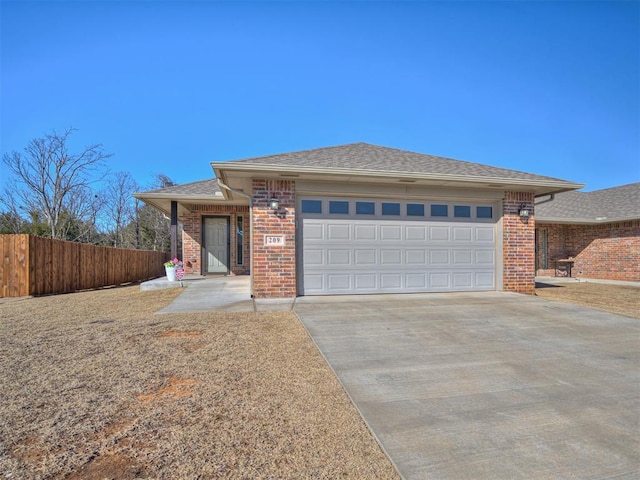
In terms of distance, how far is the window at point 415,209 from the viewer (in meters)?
8.88

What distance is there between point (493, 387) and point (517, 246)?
6983 mm

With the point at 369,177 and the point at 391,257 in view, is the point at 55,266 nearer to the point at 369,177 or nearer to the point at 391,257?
the point at 369,177

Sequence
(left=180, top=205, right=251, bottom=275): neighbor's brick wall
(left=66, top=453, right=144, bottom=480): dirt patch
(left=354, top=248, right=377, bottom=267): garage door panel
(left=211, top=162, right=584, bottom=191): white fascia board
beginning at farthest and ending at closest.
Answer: (left=180, top=205, right=251, bottom=275): neighbor's brick wall, (left=354, top=248, right=377, bottom=267): garage door panel, (left=211, top=162, right=584, bottom=191): white fascia board, (left=66, top=453, right=144, bottom=480): dirt patch

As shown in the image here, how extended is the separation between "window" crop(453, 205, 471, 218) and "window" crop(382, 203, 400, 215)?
1.60 meters

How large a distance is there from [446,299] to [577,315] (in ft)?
7.91

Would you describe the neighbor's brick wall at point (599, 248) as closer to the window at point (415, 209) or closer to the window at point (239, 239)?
the window at point (415, 209)

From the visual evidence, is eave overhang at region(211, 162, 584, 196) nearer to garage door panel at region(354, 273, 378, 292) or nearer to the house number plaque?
the house number plaque

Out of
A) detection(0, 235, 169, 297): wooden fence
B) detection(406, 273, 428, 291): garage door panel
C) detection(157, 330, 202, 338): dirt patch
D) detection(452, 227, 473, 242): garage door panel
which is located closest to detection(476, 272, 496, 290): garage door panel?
detection(452, 227, 473, 242): garage door panel

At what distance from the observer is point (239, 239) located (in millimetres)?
13938

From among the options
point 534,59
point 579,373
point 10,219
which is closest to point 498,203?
point 534,59

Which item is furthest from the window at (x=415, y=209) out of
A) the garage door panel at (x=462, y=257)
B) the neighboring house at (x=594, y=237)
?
the neighboring house at (x=594, y=237)

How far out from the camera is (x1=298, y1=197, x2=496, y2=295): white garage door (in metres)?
8.39

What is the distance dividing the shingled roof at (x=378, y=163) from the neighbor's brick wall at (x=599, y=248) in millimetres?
7885

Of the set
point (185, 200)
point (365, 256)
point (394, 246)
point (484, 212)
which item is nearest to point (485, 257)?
point (484, 212)
